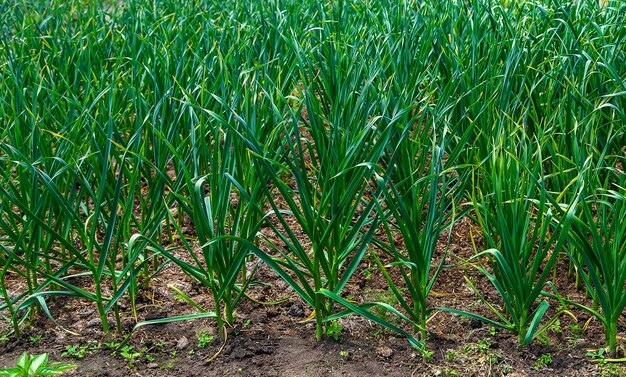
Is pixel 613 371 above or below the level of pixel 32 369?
below

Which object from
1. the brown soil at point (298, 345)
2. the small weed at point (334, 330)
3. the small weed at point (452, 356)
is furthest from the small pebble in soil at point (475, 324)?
the small weed at point (334, 330)

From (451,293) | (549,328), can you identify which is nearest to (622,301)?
(549,328)

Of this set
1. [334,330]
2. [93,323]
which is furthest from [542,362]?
[93,323]

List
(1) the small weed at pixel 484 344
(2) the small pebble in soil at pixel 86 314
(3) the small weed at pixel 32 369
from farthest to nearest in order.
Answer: (2) the small pebble in soil at pixel 86 314 < (1) the small weed at pixel 484 344 < (3) the small weed at pixel 32 369

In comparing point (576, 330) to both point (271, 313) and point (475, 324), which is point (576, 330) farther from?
point (271, 313)

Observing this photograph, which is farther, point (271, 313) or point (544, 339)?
point (271, 313)

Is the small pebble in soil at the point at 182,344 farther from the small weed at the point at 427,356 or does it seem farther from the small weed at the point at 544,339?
the small weed at the point at 544,339

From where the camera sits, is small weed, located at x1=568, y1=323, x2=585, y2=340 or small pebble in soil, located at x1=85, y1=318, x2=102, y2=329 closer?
small weed, located at x1=568, y1=323, x2=585, y2=340

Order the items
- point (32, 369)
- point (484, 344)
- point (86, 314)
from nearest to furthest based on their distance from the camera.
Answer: point (32, 369)
point (484, 344)
point (86, 314)

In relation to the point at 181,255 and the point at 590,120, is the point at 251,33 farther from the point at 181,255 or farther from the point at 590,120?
the point at 590,120

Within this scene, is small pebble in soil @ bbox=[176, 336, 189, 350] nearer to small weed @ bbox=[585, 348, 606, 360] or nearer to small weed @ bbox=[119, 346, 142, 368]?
small weed @ bbox=[119, 346, 142, 368]

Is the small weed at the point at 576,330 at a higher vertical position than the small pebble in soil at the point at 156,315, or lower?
higher

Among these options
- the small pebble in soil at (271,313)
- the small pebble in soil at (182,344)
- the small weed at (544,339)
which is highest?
the small weed at (544,339)

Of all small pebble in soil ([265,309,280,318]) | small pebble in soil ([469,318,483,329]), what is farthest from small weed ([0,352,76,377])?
small pebble in soil ([469,318,483,329])
